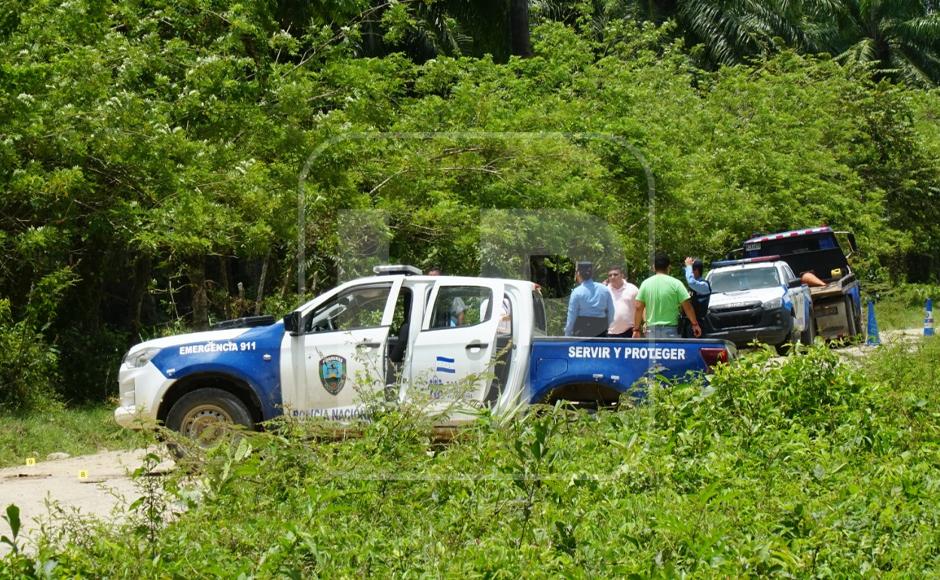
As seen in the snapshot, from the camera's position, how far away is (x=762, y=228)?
97.0 ft

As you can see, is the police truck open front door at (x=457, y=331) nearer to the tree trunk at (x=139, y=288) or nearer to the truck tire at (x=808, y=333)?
the tree trunk at (x=139, y=288)

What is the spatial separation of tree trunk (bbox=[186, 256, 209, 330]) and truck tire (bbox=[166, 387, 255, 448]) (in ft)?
22.2

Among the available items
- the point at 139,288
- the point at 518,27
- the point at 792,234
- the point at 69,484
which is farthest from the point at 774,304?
the point at 69,484

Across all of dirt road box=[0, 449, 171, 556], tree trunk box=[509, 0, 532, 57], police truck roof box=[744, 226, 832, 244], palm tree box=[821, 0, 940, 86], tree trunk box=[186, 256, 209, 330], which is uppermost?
palm tree box=[821, 0, 940, 86]

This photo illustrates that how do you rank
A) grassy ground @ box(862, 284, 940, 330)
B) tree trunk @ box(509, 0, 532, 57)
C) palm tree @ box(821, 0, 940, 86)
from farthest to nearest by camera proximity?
palm tree @ box(821, 0, 940, 86)
grassy ground @ box(862, 284, 940, 330)
tree trunk @ box(509, 0, 532, 57)

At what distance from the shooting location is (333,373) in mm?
11586

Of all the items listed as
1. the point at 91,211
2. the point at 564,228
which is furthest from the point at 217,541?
the point at 91,211

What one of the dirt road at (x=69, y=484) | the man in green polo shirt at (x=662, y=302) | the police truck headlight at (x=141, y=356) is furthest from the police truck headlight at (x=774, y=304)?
the police truck headlight at (x=141, y=356)

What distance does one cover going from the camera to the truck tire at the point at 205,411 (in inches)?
458

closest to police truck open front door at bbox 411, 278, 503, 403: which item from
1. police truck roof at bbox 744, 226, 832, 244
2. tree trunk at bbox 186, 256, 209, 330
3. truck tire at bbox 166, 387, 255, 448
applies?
truck tire at bbox 166, 387, 255, 448

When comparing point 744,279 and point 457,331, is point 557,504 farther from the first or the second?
point 744,279

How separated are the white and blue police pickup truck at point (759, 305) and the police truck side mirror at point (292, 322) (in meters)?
10.6

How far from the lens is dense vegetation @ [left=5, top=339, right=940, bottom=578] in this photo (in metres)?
5.89

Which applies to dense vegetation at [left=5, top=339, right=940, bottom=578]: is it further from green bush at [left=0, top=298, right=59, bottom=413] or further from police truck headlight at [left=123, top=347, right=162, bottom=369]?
green bush at [left=0, top=298, right=59, bottom=413]
